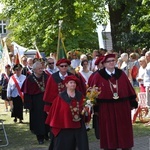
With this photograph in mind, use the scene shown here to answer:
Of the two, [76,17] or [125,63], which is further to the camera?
[76,17]

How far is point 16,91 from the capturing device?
1266cm

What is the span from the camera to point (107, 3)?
22.6 meters

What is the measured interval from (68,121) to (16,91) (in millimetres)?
6019

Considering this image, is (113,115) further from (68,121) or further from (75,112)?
(68,121)

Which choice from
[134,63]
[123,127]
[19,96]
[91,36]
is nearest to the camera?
[123,127]

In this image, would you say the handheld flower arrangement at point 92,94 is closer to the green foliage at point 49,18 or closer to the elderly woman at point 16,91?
the elderly woman at point 16,91

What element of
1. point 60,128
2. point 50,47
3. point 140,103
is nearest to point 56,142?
point 60,128

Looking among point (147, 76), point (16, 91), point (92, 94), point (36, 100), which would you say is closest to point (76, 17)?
point (16, 91)

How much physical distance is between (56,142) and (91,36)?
27.9 metres

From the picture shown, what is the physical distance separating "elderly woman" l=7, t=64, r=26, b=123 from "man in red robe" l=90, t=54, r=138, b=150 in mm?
5284

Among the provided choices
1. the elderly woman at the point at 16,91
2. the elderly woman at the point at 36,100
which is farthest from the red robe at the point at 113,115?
the elderly woman at the point at 16,91

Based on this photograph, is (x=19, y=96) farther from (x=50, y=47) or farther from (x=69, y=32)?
(x=50, y=47)

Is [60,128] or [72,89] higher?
[72,89]

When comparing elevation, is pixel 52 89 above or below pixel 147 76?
below
